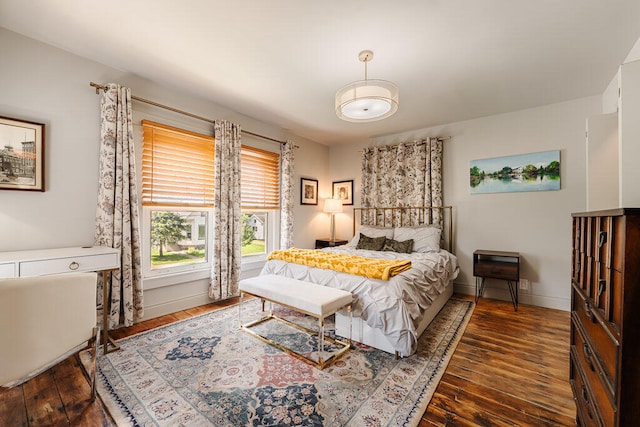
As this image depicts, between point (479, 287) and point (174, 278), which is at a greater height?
point (174, 278)

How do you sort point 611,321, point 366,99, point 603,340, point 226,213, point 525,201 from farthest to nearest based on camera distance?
point 525,201 → point 226,213 → point 366,99 → point 603,340 → point 611,321

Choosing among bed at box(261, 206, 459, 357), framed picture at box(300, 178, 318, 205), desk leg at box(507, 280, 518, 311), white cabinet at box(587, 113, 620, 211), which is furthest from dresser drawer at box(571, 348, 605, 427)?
framed picture at box(300, 178, 318, 205)

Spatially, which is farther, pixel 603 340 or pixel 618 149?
pixel 618 149

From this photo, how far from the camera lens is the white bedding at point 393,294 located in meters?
2.16

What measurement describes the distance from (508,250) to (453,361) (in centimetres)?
229

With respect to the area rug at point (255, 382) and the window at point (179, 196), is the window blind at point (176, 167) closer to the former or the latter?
Result: the window at point (179, 196)

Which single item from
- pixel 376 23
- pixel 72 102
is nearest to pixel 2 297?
pixel 72 102

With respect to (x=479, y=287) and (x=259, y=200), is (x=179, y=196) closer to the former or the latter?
(x=259, y=200)

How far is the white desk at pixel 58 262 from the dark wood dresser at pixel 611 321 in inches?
118

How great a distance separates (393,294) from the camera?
2234 millimetres

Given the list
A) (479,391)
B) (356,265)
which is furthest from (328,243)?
(479,391)

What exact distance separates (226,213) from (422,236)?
2.74 metres

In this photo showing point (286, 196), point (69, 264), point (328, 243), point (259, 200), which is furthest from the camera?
point (328, 243)

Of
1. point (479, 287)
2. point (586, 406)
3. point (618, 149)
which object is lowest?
point (479, 287)
